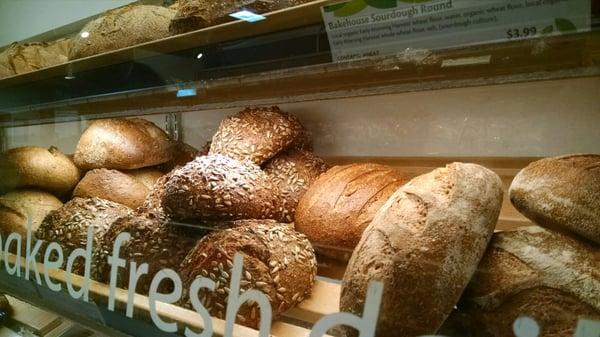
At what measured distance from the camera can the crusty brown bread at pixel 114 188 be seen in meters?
1.78

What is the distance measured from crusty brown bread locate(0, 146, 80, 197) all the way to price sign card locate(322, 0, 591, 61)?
1.46m

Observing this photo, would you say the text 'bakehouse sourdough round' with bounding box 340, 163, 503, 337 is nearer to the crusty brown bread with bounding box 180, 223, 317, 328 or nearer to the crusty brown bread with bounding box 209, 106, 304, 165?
the crusty brown bread with bounding box 180, 223, 317, 328

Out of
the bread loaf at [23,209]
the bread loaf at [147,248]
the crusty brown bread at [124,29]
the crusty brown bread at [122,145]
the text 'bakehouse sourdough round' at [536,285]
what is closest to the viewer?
the text 'bakehouse sourdough round' at [536,285]

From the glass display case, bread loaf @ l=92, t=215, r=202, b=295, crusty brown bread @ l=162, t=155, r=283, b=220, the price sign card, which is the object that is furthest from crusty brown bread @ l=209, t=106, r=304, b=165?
the price sign card

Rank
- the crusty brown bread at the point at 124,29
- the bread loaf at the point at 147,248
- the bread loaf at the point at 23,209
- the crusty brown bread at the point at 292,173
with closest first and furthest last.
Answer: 1. the bread loaf at the point at 147,248
2. the crusty brown bread at the point at 292,173
3. the crusty brown bread at the point at 124,29
4. the bread loaf at the point at 23,209

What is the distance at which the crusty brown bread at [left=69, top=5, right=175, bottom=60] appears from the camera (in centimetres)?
163

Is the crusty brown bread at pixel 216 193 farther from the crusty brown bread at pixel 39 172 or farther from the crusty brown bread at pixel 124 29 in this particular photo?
the crusty brown bread at pixel 39 172

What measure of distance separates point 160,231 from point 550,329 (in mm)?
952

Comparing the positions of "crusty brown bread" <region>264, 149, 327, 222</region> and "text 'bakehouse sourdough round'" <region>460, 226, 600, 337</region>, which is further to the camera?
"crusty brown bread" <region>264, 149, 327, 222</region>

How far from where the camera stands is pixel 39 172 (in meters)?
1.96

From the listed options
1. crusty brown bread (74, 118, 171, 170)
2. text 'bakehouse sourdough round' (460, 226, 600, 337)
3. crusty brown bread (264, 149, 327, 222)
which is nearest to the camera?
text 'bakehouse sourdough round' (460, 226, 600, 337)

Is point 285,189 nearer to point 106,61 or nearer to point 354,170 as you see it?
point 354,170

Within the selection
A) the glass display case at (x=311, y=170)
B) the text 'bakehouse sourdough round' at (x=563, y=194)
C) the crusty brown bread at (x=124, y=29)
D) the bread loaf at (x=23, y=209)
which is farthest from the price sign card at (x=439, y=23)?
the bread loaf at (x=23, y=209)

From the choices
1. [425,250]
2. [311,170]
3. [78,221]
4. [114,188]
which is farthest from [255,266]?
[114,188]
